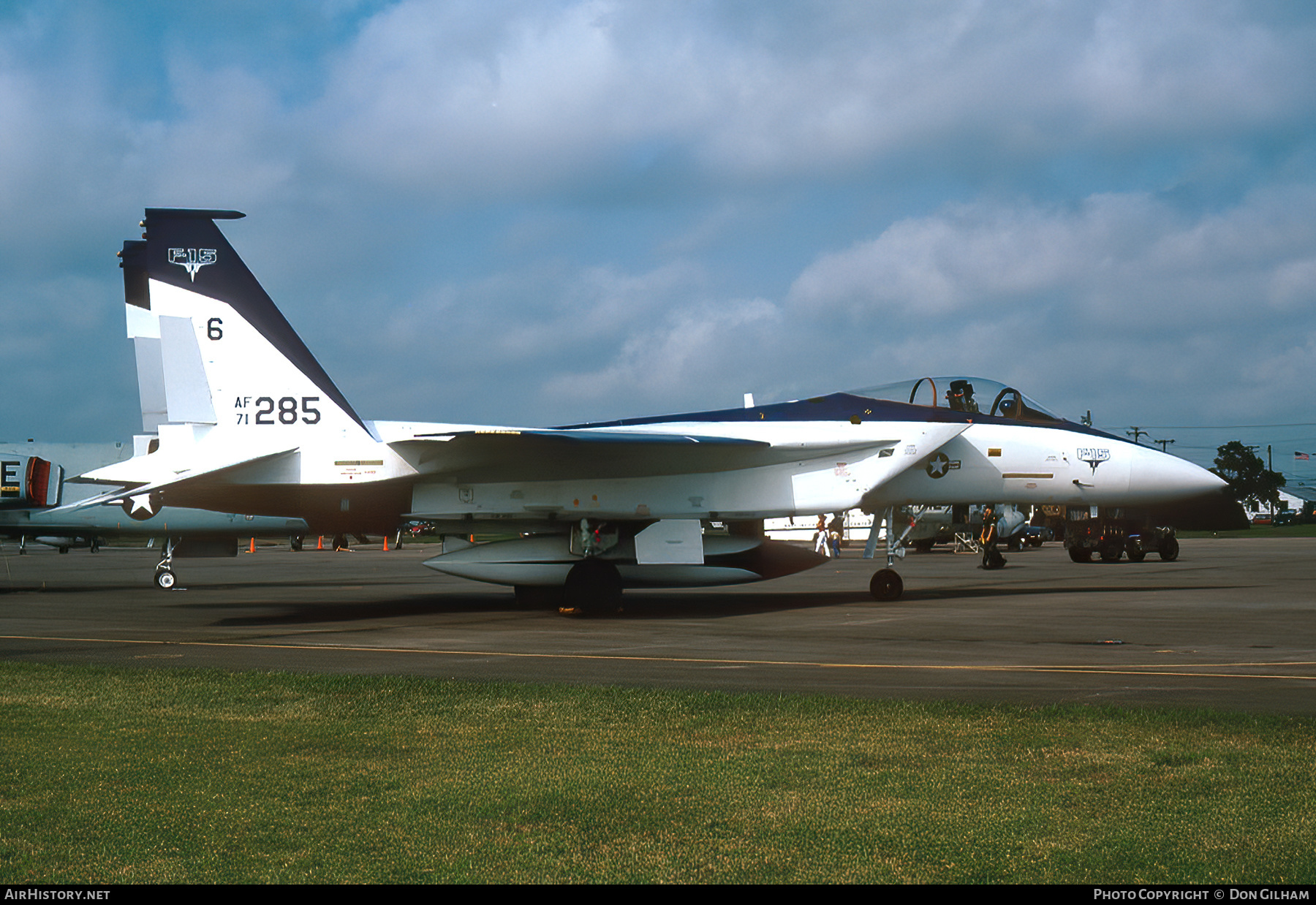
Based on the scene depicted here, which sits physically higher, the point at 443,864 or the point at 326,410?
the point at 326,410

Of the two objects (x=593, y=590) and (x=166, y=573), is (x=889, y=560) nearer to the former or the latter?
(x=593, y=590)

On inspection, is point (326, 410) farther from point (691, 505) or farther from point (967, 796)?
point (967, 796)

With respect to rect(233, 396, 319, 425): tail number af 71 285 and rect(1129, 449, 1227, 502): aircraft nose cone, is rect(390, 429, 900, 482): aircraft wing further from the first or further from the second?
rect(1129, 449, 1227, 502): aircraft nose cone

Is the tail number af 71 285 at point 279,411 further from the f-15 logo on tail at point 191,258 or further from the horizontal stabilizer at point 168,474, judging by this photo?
the f-15 logo on tail at point 191,258

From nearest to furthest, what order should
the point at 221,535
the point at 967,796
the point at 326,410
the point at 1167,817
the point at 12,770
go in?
the point at 1167,817 → the point at 967,796 → the point at 12,770 → the point at 326,410 → the point at 221,535

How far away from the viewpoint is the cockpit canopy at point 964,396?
17.4 meters

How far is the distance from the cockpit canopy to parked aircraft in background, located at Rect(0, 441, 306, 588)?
43.7ft

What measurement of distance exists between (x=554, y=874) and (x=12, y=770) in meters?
3.45

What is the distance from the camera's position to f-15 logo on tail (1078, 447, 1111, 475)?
1734 centimetres

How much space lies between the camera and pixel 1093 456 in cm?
1738

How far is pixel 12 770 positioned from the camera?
5656 mm

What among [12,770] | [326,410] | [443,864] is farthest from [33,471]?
[443,864]

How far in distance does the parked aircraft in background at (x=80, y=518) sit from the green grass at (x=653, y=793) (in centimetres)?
1750

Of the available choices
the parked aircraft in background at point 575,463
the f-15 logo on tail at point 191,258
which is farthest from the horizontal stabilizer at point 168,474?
the f-15 logo on tail at point 191,258
